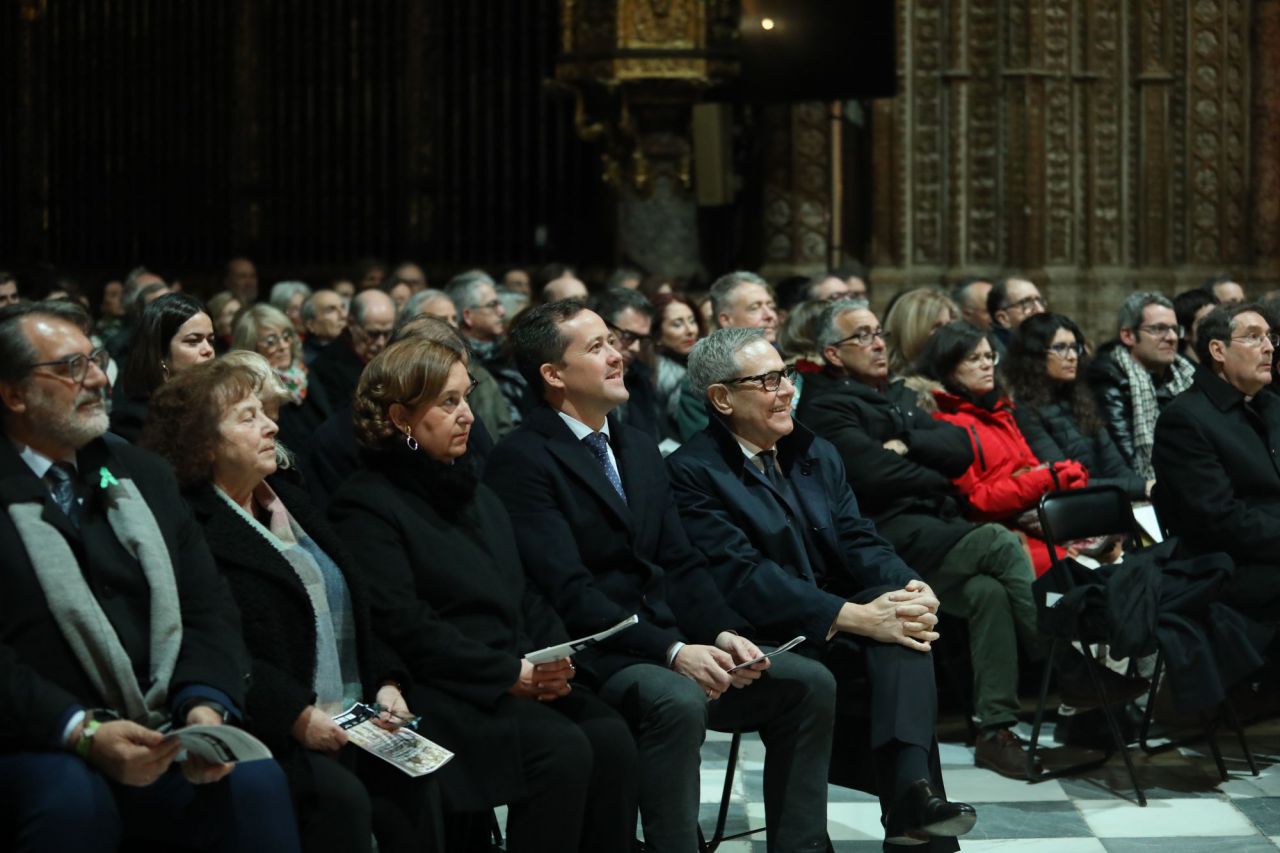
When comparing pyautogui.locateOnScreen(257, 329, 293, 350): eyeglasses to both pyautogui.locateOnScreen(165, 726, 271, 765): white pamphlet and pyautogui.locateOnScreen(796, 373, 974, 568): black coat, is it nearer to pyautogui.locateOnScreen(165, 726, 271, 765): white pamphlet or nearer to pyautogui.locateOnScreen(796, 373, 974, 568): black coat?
pyautogui.locateOnScreen(796, 373, 974, 568): black coat

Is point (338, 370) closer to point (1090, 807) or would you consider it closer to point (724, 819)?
point (724, 819)

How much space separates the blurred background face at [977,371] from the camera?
6.60m

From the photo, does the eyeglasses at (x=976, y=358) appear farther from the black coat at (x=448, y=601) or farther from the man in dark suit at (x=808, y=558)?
the black coat at (x=448, y=601)

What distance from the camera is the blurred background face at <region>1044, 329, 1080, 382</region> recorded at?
7.19m

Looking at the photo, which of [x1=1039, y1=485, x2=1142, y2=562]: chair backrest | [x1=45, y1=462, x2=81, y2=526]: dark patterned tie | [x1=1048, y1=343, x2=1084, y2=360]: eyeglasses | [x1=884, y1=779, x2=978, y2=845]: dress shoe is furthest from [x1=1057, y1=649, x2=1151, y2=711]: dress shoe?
[x1=45, y1=462, x2=81, y2=526]: dark patterned tie

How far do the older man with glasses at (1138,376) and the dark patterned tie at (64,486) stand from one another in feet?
16.1

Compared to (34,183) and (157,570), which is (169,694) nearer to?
(157,570)

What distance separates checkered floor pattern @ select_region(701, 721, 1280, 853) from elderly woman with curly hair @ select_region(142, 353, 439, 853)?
1417mm

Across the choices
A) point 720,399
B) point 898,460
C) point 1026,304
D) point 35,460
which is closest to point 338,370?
point 898,460

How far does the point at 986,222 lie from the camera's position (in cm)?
1133

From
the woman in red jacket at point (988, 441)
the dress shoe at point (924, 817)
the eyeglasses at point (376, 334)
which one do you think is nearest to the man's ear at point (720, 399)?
the dress shoe at point (924, 817)

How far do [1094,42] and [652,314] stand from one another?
505cm

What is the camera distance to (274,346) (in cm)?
707

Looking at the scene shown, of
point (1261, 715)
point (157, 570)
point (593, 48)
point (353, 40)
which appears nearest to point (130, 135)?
point (353, 40)
